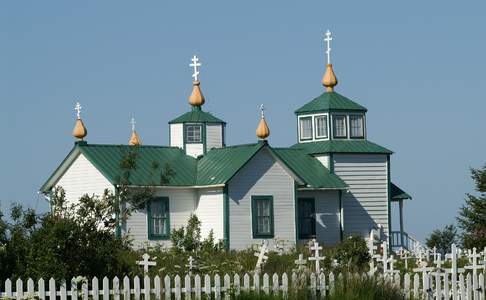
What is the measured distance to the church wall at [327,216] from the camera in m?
48.5

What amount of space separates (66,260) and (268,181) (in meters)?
20.6

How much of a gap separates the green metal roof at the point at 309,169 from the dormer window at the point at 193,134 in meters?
2.88

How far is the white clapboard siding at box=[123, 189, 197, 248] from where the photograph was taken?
44.9m

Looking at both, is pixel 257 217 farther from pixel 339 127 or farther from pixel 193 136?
pixel 339 127

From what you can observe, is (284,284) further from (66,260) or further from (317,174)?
(317,174)

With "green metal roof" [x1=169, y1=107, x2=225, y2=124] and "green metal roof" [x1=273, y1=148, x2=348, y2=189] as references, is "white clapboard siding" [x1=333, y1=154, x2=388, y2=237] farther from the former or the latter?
"green metal roof" [x1=169, y1=107, x2=225, y2=124]

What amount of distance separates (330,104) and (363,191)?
362cm

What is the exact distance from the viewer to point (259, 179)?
46.0 metres

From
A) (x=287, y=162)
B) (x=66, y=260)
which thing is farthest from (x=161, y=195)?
(x=66, y=260)

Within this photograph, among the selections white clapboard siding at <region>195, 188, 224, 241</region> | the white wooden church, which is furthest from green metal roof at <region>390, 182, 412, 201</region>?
white clapboard siding at <region>195, 188, 224, 241</region>

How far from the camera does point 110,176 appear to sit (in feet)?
145

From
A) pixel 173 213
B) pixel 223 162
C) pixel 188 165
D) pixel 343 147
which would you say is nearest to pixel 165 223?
pixel 173 213

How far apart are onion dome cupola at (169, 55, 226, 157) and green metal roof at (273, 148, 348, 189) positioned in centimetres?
237

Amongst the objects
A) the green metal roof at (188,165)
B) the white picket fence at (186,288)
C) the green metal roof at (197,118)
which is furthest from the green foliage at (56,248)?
the green metal roof at (197,118)
